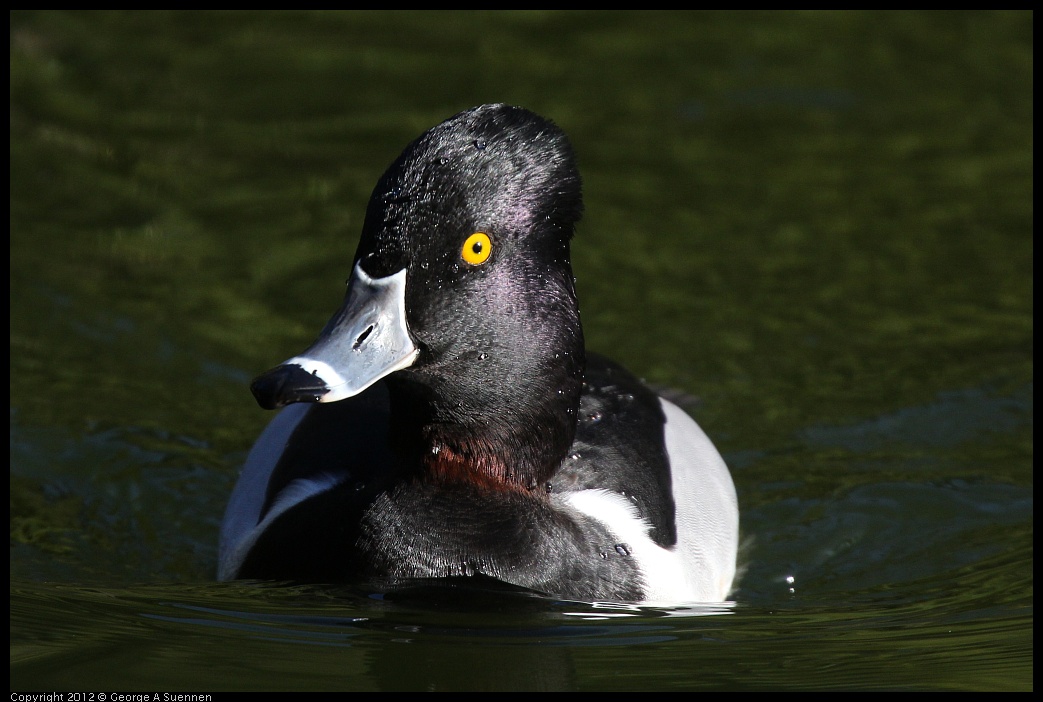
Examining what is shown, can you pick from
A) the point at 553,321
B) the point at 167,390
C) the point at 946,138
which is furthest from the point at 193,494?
the point at 946,138

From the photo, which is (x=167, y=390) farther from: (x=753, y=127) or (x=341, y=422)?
(x=753, y=127)

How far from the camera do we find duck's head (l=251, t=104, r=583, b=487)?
14.6 ft

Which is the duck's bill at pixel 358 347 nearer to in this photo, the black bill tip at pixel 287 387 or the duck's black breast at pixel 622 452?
the black bill tip at pixel 287 387

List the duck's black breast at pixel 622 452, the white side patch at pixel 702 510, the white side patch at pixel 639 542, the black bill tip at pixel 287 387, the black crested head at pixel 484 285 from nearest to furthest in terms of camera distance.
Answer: the black bill tip at pixel 287 387 < the black crested head at pixel 484 285 < the white side patch at pixel 639 542 < the duck's black breast at pixel 622 452 < the white side patch at pixel 702 510

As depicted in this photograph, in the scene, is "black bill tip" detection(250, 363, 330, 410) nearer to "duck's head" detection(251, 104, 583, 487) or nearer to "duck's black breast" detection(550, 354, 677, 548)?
"duck's head" detection(251, 104, 583, 487)

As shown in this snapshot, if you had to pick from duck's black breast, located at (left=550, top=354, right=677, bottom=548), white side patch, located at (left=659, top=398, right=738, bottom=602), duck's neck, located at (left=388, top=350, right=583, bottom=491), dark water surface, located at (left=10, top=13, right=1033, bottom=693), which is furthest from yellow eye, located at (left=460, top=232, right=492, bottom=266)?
white side patch, located at (left=659, top=398, right=738, bottom=602)

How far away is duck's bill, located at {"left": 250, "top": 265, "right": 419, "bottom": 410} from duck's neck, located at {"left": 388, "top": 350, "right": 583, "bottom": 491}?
18 centimetres

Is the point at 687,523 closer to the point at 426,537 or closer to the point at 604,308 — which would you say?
the point at 426,537

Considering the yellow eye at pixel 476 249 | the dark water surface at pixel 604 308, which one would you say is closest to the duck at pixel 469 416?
the yellow eye at pixel 476 249

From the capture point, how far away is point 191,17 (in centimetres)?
1099

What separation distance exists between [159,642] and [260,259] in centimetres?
420

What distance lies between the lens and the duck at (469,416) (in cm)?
446

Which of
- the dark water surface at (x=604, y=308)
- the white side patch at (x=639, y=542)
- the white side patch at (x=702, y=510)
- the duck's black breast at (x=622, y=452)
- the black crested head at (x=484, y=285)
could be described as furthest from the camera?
the white side patch at (x=702, y=510)

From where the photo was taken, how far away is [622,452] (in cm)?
547
